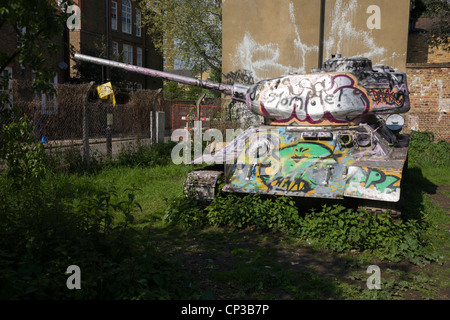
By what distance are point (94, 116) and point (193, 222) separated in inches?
194

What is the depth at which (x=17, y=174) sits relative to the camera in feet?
16.0

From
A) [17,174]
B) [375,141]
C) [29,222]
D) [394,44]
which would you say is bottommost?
[29,222]

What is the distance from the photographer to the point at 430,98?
46.1 feet

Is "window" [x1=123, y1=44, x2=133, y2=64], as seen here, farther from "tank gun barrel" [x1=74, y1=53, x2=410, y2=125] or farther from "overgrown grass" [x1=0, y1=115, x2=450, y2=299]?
"tank gun barrel" [x1=74, y1=53, x2=410, y2=125]

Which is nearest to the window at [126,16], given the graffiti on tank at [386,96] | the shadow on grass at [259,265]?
the graffiti on tank at [386,96]

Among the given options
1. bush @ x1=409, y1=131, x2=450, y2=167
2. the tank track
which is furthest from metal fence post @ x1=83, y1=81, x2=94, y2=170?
bush @ x1=409, y1=131, x2=450, y2=167

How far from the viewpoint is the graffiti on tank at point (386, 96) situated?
720 cm

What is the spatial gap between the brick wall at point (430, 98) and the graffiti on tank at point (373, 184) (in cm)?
1006

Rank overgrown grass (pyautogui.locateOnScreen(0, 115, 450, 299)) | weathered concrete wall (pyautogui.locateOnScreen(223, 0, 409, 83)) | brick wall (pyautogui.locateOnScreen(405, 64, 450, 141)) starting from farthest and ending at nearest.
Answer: weathered concrete wall (pyautogui.locateOnScreen(223, 0, 409, 83))
brick wall (pyautogui.locateOnScreen(405, 64, 450, 141))
overgrown grass (pyautogui.locateOnScreen(0, 115, 450, 299))

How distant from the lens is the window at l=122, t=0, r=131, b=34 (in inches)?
1127

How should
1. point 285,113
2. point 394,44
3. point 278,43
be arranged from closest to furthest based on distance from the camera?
1. point 285,113
2. point 394,44
3. point 278,43

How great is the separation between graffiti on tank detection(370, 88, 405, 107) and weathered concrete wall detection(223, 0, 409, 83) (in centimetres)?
926
